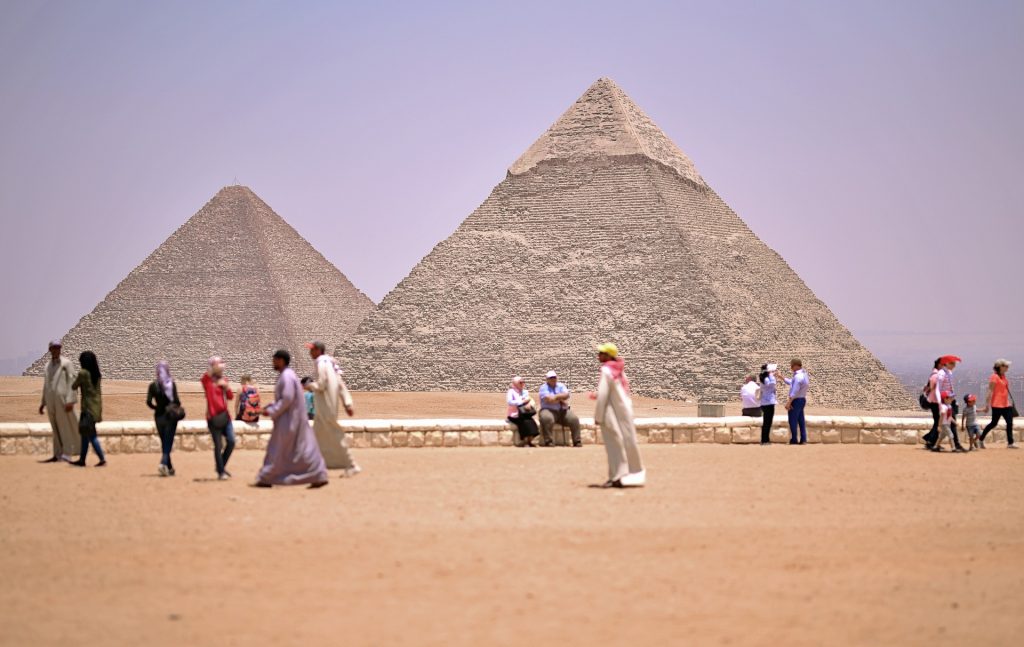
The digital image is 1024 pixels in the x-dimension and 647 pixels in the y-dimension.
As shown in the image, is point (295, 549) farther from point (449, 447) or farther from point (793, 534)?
point (449, 447)

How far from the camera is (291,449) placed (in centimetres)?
1238

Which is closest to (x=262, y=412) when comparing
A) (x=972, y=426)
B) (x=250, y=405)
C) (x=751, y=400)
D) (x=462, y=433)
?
(x=250, y=405)

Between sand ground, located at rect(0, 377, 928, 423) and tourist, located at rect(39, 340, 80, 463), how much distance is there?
15.1m

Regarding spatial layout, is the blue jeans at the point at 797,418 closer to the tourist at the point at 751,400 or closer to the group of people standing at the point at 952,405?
the group of people standing at the point at 952,405

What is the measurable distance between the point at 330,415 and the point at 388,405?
32572 mm

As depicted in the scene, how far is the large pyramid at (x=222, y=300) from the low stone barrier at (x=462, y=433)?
232 feet

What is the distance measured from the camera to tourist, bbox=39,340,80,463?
1437cm

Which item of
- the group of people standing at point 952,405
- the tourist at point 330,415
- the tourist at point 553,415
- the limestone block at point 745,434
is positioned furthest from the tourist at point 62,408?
the group of people standing at point 952,405

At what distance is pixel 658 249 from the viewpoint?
64.5 metres

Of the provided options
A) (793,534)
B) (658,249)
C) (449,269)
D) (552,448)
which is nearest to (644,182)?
(658,249)

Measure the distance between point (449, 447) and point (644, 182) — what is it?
165 ft

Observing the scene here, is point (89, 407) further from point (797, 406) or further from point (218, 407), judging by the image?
point (797, 406)

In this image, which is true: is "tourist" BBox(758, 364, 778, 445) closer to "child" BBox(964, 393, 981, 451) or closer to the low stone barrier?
the low stone barrier

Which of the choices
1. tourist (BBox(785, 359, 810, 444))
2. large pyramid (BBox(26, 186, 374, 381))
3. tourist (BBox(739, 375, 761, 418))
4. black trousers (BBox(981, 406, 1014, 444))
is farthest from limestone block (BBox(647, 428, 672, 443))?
large pyramid (BBox(26, 186, 374, 381))
